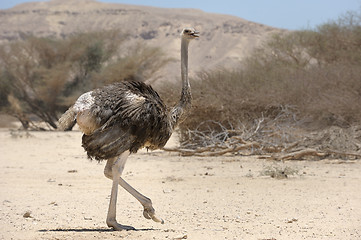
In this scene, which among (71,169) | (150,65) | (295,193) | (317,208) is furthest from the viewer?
(150,65)

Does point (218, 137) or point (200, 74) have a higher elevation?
point (200, 74)

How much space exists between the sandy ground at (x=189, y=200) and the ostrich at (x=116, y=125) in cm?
64

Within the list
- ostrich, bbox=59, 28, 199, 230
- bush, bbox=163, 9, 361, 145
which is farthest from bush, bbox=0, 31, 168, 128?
ostrich, bbox=59, 28, 199, 230

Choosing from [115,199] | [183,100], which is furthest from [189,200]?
[115,199]

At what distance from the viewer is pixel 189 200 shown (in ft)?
24.3

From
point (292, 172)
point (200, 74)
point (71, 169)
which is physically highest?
point (200, 74)

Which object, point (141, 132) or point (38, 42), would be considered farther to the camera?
point (38, 42)

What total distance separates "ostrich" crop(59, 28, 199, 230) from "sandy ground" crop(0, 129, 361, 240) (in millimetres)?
641

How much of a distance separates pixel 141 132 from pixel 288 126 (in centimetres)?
784

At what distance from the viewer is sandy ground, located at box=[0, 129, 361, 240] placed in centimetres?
546

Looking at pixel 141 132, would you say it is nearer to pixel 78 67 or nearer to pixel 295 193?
pixel 295 193

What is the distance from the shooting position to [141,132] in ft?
17.6

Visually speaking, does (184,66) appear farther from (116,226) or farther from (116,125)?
(116,226)

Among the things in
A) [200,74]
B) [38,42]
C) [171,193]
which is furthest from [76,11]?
[171,193]
